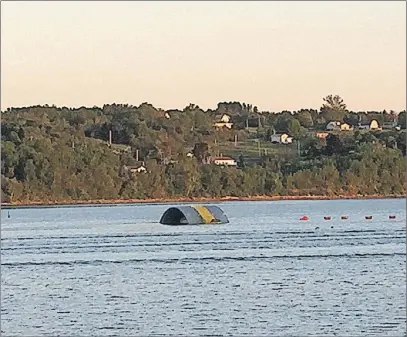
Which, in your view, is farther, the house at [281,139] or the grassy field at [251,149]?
the house at [281,139]

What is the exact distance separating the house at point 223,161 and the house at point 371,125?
2173cm

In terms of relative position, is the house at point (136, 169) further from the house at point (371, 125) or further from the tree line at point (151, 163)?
the house at point (371, 125)

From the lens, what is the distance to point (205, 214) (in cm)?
8188

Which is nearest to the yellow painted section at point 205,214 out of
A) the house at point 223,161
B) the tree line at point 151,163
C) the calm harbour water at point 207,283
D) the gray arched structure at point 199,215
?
the gray arched structure at point 199,215

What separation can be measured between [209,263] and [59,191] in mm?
101471

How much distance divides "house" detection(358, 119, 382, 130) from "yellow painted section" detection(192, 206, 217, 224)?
327 feet

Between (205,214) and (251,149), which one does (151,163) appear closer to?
(251,149)

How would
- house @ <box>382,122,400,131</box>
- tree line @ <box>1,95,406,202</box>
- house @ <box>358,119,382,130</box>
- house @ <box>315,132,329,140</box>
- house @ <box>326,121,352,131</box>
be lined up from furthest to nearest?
house @ <box>326,121,352,131</box> → house @ <box>358,119,382,130</box> → house @ <box>315,132,329,140</box> → house @ <box>382,122,400,131</box> → tree line @ <box>1,95,406,202</box>

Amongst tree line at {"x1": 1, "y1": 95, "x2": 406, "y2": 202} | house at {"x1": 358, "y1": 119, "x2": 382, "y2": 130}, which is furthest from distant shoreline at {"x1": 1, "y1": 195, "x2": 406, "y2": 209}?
house at {"x1": 358, "y1": 119, "x2": 382, "y2": 130}

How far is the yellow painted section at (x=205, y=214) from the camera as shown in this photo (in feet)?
268

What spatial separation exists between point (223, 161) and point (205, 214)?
9049cm

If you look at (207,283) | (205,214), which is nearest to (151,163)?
(205,214)

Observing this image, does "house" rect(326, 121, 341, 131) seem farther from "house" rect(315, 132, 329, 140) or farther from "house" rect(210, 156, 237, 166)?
"house" rect(210, 156, 237, 166)

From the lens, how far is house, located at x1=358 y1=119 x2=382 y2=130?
183m
